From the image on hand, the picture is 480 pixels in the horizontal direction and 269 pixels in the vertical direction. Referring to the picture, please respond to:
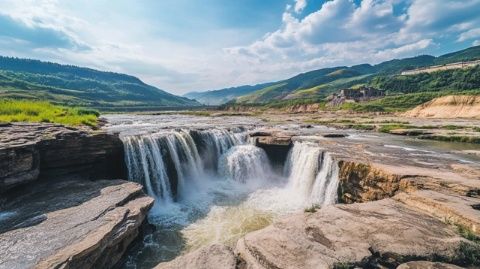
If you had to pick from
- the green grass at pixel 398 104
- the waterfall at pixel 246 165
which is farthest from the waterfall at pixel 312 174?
the green grass at pixel 398 104

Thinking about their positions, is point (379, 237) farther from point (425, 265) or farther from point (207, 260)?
point (207, 260)

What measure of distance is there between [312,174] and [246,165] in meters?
6.65

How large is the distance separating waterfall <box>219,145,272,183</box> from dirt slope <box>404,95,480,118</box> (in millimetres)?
58276

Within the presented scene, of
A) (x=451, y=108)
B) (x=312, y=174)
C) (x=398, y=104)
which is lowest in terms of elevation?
(x=312, y=174)

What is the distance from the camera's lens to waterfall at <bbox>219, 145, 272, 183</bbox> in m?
25.7

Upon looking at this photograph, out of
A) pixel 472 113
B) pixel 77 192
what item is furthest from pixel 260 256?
pixel 472 113

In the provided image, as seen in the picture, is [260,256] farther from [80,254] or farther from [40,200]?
[40,200]

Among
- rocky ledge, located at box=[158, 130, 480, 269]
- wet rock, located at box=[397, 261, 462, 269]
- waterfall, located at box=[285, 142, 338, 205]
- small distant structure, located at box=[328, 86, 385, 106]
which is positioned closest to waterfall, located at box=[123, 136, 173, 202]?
waterfall, located at box=[285, 142, 338, 205]

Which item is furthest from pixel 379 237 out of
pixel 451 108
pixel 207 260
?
pixel 451 108

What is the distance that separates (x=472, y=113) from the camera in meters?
61.1

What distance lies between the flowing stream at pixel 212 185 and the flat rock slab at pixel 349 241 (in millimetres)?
5299

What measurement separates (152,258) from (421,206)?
11693 mm

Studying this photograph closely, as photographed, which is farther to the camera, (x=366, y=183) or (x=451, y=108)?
(x=451, y=108)

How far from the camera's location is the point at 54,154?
1548cm
